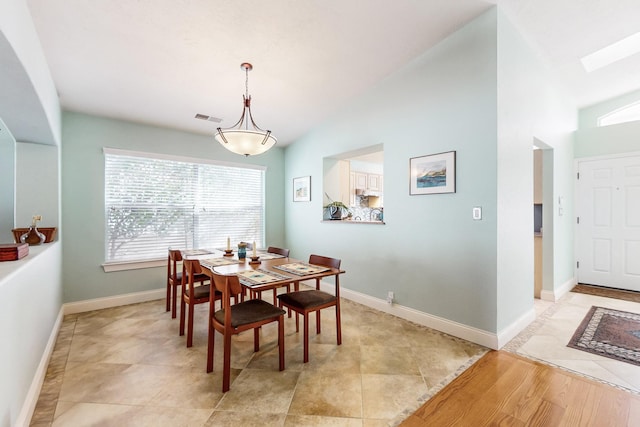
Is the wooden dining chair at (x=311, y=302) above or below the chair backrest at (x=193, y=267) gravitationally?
below

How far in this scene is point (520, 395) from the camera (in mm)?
1842

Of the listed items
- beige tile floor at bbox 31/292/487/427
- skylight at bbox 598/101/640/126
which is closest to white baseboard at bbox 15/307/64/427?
beige tile floor at bbox 31/292/487/427

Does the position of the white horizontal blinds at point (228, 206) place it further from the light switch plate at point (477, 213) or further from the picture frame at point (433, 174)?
the light switch plate at point (477, 213)

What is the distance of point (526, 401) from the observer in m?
1.79

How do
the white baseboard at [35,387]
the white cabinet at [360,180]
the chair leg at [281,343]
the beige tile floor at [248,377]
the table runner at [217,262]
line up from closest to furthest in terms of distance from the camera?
the white baseboard at [35,387], the beige tile floor at [248,377], the chair leg at [281,343], the table runner at [217,262], the white cabinet at [360,180]

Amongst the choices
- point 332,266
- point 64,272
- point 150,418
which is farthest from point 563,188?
point 64,272

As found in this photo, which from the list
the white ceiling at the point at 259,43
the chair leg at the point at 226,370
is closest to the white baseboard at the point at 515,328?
the chair leg at the point at 226,370

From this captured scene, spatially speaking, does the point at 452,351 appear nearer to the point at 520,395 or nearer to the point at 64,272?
the point at 520,395

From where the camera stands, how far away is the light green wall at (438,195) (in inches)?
97.5

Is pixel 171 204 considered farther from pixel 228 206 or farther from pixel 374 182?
pixel 374 182

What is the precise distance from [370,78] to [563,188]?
3343 mm

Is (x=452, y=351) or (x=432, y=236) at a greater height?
(x=432, y=236)

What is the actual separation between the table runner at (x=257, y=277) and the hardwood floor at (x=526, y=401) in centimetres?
123

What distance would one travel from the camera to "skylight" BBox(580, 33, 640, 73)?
3117 mm
